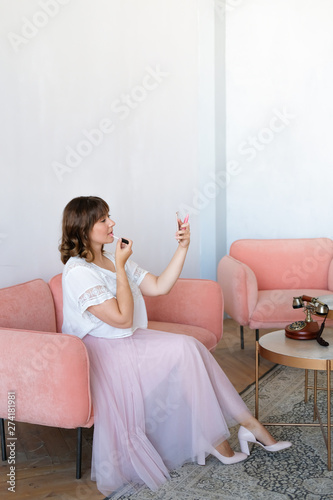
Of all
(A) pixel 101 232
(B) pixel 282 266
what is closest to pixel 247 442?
(A) pixel 101 232

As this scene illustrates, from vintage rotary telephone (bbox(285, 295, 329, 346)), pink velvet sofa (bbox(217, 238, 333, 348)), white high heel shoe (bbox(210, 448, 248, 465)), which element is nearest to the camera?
white high heel shoe (bbox(210, 448, 248, 465))

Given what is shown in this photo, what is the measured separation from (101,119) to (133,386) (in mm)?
1993

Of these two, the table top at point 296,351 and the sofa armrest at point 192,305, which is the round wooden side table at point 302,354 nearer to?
the table top at point 296,351

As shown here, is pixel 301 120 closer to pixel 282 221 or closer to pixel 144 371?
pixel 282 221

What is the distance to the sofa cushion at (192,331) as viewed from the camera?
2977mm

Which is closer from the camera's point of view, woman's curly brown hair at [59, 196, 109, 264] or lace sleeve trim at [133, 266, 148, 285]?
woman's curly brown hair at [59, 196, 109, 264]

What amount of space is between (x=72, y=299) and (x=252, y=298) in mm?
1615

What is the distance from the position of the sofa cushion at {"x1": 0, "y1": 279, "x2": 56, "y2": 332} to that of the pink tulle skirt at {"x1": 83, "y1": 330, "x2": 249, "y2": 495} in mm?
431

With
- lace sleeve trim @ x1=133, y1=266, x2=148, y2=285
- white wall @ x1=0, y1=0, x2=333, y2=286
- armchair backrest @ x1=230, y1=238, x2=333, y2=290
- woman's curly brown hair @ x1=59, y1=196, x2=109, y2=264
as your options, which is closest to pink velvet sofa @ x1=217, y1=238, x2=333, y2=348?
armchair backrest @ x1=230, y1=238, x2=333, y2=290

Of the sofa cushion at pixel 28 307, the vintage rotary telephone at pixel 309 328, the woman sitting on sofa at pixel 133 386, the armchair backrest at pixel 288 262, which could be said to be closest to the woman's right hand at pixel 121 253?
the woman sitting on sofa at pixel 133 386

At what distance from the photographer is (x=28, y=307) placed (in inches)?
108

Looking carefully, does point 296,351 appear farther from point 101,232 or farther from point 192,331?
point 101,232

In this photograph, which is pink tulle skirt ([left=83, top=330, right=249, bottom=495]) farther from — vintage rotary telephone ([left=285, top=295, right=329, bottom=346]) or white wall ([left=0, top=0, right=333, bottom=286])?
white wall ([left=0, top=0, right=333, bottom=286])

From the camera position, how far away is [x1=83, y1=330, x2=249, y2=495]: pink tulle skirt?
2268 mm
